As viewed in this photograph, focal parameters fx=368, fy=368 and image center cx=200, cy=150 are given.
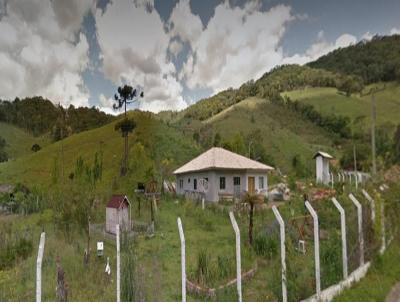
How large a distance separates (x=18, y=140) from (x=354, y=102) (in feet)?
255

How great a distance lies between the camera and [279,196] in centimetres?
2131

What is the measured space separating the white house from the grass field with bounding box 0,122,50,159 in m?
62.8

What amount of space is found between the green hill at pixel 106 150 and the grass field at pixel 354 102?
125 ft

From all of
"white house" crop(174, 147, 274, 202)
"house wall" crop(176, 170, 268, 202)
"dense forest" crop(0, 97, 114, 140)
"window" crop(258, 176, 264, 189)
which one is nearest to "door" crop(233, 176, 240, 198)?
"white house" crop(174, 147, 274, 202)

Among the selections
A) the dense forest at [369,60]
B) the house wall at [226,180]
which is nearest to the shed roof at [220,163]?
the house wall at [226,180]

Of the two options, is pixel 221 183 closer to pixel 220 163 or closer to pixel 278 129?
pixel 220 163

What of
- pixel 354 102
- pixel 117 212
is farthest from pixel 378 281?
pixel 354 102

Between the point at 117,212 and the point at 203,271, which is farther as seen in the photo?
the point at 117,212

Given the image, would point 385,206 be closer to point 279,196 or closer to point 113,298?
point 113,298

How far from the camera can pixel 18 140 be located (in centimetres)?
8931

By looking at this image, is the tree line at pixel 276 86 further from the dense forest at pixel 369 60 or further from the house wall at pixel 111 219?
the house wall at pixel 111 219

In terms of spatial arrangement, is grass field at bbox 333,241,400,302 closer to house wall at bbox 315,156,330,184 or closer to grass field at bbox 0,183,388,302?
grass field at bbox 0,183,388,302

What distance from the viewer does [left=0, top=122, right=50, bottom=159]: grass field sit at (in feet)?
266

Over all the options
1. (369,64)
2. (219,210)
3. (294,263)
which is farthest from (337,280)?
(369,64)
